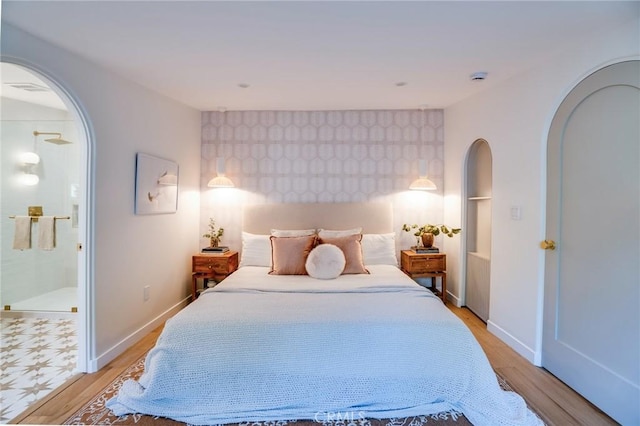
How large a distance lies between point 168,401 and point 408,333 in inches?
62.1

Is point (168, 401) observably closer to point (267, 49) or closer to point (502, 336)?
point (267, 49)

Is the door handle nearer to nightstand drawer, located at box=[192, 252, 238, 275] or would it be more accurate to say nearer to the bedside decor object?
nightstand drawer, located at box=[192, 252, 238, 275]

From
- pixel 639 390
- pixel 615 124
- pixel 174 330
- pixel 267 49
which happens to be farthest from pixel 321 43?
pixel 639 390

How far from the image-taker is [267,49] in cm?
236

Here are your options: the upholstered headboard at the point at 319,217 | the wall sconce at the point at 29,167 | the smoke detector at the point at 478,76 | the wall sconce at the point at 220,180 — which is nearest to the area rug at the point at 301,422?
the upholstered headboard at the point at 319,217

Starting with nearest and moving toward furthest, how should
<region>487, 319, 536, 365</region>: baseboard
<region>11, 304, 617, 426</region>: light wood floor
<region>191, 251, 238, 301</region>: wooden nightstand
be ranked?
<region>11, 304, 617, 426</region>: light wood floor → <region>487, 319, 536, 365</region>: baseboard → <region>191, 251, 238, 301</region>: wooden nightstand

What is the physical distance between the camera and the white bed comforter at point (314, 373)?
6.47 ft

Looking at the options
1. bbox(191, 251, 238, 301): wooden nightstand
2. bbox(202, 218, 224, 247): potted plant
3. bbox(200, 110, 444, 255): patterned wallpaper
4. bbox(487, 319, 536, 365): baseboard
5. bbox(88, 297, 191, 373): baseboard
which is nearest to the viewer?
bbox(88, 297, 191, 373): baseboard

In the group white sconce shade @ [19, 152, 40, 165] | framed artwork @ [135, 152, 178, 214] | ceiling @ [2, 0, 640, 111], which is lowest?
framed artwork @ [135, 152, 178, 214]

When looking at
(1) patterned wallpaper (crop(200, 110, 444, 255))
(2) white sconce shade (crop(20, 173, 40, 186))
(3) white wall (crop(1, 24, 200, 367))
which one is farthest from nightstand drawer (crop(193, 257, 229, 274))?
(2) white sconce shade (crop(20, 173, 40, 186))

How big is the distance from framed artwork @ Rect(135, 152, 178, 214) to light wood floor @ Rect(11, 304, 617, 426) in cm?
137

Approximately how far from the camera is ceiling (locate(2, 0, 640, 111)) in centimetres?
185

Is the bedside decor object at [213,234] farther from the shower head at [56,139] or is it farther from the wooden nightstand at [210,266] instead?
the shower head at [56,139]

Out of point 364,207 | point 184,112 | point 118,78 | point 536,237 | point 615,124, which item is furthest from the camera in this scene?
point 364,207
